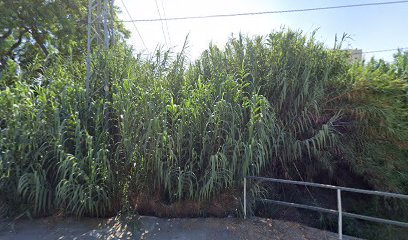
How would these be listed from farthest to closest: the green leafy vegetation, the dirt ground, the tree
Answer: the tree, the green leafy vegetation, the dirt ground

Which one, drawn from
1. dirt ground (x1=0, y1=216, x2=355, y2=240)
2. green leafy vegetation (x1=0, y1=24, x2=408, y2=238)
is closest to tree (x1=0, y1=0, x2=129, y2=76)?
green leafy vegetation (x1=0, y1=24, x2=408, y2=238)

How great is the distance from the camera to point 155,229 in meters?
4.07

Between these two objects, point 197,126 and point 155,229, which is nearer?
point 155,229

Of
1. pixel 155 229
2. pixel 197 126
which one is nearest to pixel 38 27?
pixel 197 126

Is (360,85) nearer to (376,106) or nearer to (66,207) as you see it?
(376,106)

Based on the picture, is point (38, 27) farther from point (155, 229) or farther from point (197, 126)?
point (155, 229)

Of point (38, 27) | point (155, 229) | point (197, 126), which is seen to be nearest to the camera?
point (155, 229)

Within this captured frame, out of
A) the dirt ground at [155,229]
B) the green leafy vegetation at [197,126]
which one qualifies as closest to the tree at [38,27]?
the green leafy vegetation at [197,126]

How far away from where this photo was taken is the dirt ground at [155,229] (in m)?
3.89

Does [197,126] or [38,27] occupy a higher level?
[38,27]

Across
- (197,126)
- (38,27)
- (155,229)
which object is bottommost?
(155,229)

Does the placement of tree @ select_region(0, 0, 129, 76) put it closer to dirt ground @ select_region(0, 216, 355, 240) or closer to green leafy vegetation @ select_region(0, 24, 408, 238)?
green leafy vegetation @ select_region(0, 24, 408, 238)

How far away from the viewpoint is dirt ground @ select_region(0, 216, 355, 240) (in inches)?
153

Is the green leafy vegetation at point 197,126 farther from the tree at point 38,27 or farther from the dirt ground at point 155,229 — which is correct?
the tree at point 38,27
